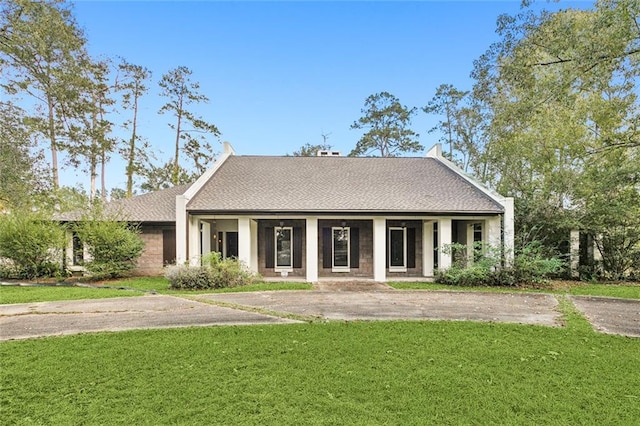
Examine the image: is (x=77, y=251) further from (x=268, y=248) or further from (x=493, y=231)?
(x=493, y=231)

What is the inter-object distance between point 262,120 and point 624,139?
64.8 feet

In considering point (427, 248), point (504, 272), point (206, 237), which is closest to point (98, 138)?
point (206, 237)

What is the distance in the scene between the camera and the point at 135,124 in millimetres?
25828

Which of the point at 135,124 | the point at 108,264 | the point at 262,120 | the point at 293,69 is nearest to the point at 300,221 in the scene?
the point at 108,264

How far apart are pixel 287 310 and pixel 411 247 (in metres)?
8.97

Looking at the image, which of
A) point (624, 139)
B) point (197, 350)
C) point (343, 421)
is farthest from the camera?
point (624, 139)

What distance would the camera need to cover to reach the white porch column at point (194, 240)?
43.5 feet

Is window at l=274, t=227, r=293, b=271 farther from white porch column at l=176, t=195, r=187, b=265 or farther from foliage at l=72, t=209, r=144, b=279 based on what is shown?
foliage at l=72, t=209, r=144, b=279

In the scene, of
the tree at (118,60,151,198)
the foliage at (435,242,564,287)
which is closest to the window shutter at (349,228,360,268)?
the foliage at (435,242,564,287)

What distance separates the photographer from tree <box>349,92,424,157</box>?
106 feet

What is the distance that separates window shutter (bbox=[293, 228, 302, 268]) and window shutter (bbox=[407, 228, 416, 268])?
5.06 metres

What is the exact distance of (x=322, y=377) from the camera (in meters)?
4.43

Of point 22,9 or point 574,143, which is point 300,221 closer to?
point 22,9

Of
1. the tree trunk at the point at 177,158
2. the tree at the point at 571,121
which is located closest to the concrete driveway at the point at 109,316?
the tree at the point at 571,121
